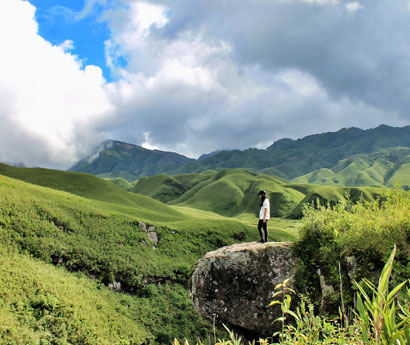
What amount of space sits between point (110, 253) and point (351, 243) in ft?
84.7

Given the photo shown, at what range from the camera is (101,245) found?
99.8 feet

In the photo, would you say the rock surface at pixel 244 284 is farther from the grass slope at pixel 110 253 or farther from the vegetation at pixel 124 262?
the grass slope at pixel 110 253

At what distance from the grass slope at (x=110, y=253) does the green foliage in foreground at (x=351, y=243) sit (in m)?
16.6

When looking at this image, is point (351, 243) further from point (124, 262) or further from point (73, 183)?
point (73, 183)

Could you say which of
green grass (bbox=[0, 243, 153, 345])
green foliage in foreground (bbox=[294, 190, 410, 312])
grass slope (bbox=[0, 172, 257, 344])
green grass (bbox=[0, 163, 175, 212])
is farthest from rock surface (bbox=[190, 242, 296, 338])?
green grass (bbox=[0, 163, 175, 212])

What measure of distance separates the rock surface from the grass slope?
37.5ft

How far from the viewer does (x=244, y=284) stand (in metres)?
14.0

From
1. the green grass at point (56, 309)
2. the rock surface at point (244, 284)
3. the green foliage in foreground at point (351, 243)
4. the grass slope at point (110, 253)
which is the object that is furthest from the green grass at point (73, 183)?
the green foliage in foreground at point (351, 243)

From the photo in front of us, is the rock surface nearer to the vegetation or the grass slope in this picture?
the vegetation

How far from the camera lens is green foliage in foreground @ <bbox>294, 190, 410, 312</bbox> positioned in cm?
1051

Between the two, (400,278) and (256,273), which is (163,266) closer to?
(256,273)

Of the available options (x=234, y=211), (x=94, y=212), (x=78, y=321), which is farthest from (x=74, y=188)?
(x=234, y=211)

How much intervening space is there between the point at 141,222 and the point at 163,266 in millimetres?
9185

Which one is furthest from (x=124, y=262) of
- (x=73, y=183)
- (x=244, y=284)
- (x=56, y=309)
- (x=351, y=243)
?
(x=73, y=183)
